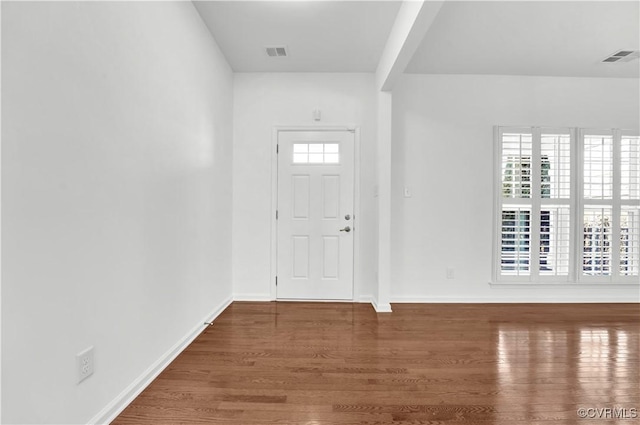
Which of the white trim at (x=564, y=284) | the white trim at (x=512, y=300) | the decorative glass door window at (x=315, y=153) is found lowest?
the white trim at (x=512, y=300)

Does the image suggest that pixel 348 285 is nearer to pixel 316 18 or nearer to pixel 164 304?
pixel 164 304

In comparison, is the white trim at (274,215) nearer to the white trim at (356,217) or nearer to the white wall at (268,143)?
the white wall at (268,143)

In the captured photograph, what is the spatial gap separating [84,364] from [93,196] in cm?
77

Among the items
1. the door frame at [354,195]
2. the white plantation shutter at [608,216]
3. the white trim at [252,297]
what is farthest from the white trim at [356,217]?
the white plantation shutter at [608,216]

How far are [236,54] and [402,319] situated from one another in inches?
128

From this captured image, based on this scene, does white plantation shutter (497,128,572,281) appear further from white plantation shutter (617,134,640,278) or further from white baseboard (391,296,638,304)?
white plantation shutter (617,134,640,278)

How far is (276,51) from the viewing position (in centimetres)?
341

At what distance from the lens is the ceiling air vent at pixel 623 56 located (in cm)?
337

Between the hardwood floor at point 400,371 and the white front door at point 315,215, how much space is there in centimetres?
53

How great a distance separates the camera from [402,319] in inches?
130

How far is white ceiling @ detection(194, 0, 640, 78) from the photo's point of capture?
2697 millimetres

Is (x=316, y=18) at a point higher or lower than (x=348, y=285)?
higher

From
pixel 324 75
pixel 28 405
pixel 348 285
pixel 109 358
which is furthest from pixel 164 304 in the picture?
pixel 324 75

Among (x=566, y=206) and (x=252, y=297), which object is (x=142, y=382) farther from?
(x=566, y=206)
